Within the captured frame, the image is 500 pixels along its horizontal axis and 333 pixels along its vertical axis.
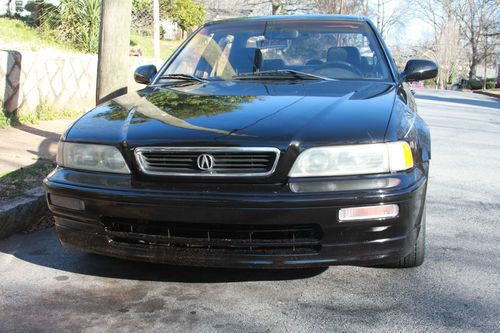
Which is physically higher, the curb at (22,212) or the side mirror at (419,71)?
the side mirror at (419,71)

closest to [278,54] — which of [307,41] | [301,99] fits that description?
[307,41]

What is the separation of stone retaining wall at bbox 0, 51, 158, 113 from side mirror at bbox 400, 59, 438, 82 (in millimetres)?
5987

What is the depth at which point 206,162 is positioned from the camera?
284 cm

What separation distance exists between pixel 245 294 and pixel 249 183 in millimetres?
730

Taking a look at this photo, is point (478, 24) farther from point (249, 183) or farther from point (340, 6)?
point (249, 183)

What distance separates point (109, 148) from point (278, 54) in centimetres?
185

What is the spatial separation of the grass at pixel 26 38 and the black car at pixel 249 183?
974 centimetres

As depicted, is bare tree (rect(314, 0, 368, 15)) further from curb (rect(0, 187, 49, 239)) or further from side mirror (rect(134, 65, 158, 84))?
curb (rect(0, 187, 49, 239))

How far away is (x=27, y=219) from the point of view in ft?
14.6

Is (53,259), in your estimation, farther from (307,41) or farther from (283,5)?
(283,5)

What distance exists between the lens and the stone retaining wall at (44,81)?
8148 millimetres

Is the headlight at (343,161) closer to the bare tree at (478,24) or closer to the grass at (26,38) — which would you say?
the grass at (26,38)

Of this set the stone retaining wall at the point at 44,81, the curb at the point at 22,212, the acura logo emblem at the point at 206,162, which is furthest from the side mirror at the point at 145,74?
the stone retaining wall at the point at 44,81

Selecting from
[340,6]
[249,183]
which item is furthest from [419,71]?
[340,6]
